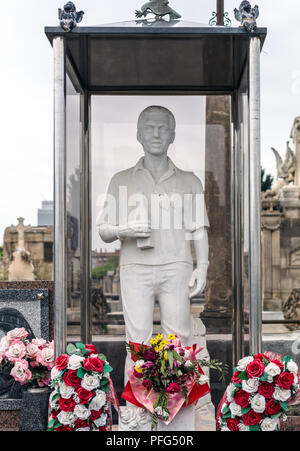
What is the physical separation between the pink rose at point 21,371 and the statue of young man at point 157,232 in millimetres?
786

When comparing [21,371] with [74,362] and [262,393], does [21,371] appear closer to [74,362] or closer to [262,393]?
[74,362]

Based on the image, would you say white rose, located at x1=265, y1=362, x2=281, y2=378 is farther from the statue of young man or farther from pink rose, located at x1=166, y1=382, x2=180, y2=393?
the statue of young man

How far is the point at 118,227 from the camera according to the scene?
440 cm

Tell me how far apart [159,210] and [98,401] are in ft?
5.20

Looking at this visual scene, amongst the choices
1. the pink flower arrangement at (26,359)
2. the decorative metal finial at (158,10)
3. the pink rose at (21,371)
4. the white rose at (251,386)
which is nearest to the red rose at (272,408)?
the white rose at (251,386)

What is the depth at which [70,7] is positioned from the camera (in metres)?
3.78

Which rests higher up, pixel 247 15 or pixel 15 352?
pixel 247 15

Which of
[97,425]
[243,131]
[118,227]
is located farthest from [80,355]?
[243,131]

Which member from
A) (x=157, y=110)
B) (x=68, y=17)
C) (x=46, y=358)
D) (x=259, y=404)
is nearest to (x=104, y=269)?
(x=46, y=358)

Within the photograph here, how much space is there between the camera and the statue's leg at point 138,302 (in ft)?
14.3

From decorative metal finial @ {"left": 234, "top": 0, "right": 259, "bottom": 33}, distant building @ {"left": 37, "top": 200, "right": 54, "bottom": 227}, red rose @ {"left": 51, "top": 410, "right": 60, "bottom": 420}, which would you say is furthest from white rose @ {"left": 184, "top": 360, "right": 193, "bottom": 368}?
distant building @ {"left": 37, "top": 200, "right": 54, "bottom": 227}

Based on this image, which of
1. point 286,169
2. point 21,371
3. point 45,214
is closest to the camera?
point 21,371

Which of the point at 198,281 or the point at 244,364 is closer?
the point at 244,364

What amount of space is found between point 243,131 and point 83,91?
131 centimetres
